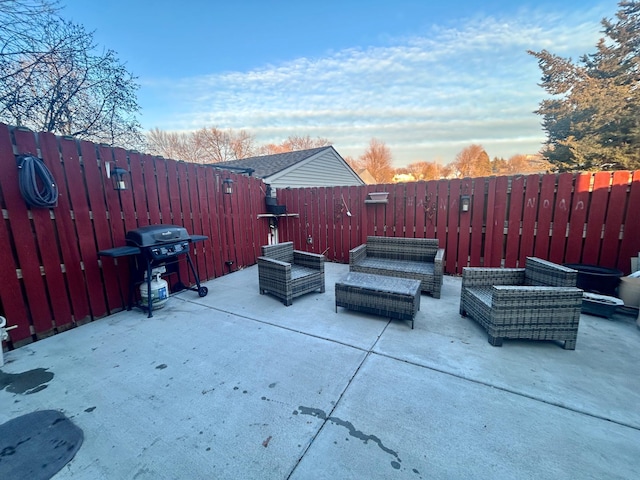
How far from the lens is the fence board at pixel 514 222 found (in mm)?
4102

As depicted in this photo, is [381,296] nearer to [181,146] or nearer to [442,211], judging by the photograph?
Result: [442,211]

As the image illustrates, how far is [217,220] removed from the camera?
4.95 metres

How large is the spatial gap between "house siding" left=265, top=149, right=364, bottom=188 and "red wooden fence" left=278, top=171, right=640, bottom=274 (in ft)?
9.32

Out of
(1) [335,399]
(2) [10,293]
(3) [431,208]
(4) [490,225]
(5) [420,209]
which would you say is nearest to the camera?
(1) [335,399]

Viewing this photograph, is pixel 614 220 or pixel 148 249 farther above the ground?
pixel 614 220

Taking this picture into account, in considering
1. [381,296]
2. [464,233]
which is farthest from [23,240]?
[464,233]

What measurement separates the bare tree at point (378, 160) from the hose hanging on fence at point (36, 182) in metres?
25.5

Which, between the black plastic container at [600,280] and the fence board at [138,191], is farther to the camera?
the fence board at [138,191]

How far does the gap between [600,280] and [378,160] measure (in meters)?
24.7

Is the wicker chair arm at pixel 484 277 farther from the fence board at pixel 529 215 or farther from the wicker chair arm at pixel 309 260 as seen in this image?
the wicker chair arm at pixel 309 260

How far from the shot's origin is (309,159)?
9.41 meters

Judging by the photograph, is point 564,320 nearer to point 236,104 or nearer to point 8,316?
point 8,316

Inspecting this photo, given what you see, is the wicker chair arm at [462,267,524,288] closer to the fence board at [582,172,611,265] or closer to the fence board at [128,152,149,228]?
the fence board at [582,172,611,265]

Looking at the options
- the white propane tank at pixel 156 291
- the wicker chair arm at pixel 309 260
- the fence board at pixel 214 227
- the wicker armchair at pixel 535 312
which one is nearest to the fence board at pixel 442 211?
the wicker armchair at pixel 535 312
